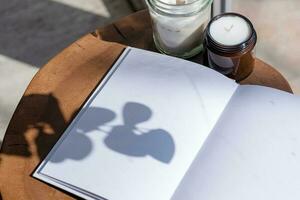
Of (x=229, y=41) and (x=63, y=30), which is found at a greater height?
(x=229, y=41)

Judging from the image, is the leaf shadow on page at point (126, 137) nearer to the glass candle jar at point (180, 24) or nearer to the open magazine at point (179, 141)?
the open magazine at point (179, 141)

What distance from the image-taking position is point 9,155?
691mm

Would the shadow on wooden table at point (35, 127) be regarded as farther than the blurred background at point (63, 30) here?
No

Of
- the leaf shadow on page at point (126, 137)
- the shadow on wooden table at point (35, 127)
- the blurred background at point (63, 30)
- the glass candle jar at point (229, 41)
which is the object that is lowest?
the blurred background at point (63, 30)

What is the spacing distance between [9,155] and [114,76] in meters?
0.18

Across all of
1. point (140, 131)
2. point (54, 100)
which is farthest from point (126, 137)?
point (54, 100)

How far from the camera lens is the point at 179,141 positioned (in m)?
0.61

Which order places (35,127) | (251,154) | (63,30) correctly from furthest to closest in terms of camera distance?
(63,30) → (35,127) → (251,154)

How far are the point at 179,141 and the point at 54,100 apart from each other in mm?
208

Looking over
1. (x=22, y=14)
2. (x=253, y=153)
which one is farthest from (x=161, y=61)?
(x=22, y=14)

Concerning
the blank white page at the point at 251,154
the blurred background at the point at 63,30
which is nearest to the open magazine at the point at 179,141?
the blank white page at the point at 251,154

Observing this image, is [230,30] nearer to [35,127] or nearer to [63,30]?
[35,127]

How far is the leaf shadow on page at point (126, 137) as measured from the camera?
2.01 ft

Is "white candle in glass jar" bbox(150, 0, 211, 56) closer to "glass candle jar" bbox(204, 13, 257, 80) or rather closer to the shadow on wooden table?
"glass candle jar" bbox(204, 13, 257, 80)
